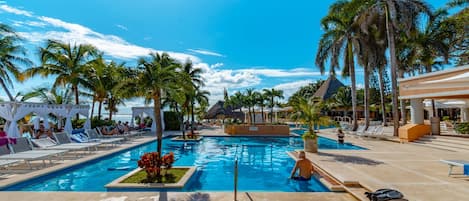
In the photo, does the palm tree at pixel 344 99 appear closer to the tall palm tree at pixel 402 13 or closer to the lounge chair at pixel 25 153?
the tall palm tree at pixel 402 13

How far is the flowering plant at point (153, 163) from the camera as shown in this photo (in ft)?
22.5

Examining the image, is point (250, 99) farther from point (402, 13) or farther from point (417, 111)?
point (417, 111)

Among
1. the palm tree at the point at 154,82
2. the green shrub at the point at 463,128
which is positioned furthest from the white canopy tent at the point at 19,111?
the green shrub at the point at 463,128

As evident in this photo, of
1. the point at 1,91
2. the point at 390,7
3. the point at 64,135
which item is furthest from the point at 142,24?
the point at 390,7

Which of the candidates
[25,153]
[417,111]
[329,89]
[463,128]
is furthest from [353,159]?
[329,89]

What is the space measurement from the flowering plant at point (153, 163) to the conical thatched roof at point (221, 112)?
37821 millimetres

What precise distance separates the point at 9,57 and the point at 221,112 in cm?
3068

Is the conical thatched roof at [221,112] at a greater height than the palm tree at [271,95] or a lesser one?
lesser

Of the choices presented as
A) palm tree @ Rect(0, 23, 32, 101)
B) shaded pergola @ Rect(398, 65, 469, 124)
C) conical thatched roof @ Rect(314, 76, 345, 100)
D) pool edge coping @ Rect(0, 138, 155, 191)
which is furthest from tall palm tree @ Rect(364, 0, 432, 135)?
conical thatched roof @ Rect(314, 76, 345, 100)

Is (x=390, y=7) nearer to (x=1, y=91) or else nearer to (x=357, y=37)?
(x=357, y=37)

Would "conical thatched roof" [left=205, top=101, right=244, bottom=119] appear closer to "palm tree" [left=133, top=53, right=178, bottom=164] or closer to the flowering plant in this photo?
"palm tree" [left=133, top=53, right=178, bottom=164]

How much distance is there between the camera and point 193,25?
19.5 m

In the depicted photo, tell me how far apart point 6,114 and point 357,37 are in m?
23.2

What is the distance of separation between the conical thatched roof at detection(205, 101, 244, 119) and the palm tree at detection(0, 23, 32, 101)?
2930 centimetres
